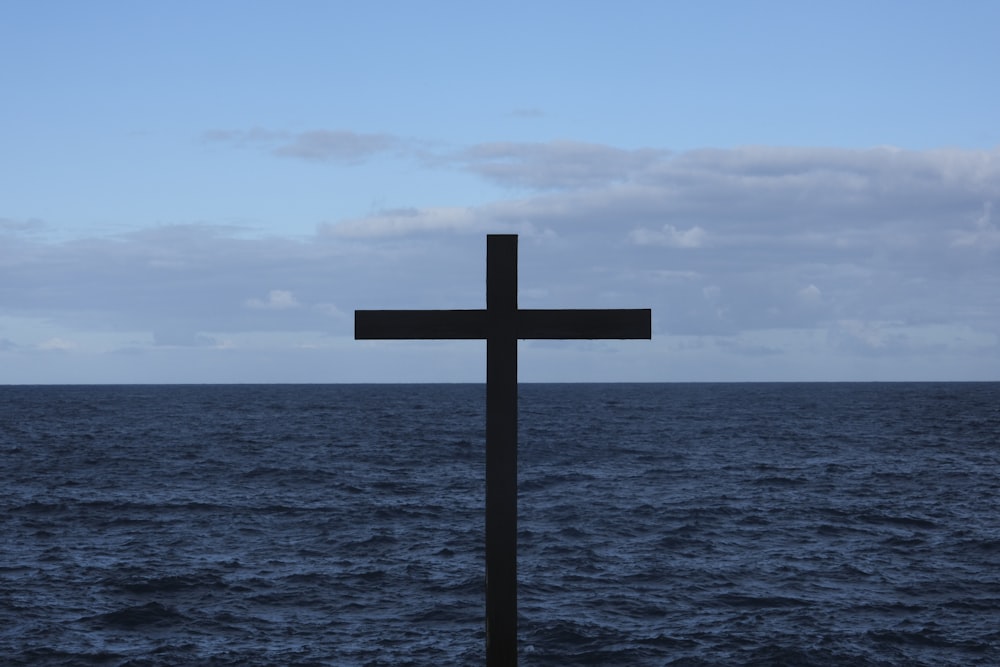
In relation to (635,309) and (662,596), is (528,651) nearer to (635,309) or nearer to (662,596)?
(662,596)

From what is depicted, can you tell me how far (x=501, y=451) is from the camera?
26.0 feet

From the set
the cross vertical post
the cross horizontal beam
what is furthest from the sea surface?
the cross horizontal beam

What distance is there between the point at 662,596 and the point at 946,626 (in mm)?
5154

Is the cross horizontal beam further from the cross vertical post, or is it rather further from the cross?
the cross vertical post

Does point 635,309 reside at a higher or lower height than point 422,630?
higher

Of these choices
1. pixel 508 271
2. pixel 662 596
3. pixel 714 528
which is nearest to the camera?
pixel 508 271

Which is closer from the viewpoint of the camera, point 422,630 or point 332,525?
point 422,630

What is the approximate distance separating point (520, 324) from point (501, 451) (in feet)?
3.33

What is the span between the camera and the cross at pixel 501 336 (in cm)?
787

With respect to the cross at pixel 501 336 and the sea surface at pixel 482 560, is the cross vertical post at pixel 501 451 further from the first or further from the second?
the sea surface at pixel 482 560

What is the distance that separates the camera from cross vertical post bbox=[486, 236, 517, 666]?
7859mm

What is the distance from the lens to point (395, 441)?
64.6 metres

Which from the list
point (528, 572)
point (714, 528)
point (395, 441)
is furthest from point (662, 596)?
point (395, 441)

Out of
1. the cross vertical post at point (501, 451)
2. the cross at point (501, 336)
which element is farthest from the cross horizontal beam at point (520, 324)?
the cross vertical post at point (501, 451)
